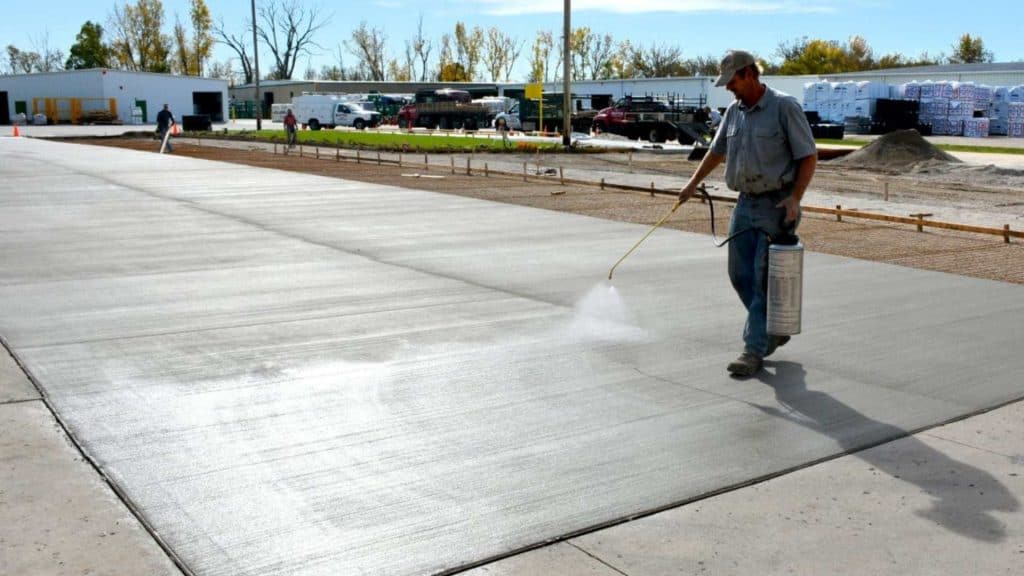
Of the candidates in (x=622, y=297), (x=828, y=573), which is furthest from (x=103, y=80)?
(x=828, y=573)

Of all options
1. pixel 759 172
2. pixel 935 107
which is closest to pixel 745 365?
pixel 759 172

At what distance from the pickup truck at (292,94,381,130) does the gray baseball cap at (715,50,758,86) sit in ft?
185

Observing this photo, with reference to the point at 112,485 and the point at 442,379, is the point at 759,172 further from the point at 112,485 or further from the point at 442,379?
the point at 112,485

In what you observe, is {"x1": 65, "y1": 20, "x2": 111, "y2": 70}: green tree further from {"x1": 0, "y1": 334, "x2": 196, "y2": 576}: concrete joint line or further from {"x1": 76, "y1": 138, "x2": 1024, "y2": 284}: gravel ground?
{"x1": 0, "y1": 334, "x2": 196, "y2": 576}: concrete joint line

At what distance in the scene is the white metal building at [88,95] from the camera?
3103 inches

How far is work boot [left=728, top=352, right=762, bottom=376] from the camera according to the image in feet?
21.5

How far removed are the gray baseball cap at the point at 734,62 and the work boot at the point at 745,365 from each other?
5.47ft

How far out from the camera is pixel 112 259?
11.2 metres

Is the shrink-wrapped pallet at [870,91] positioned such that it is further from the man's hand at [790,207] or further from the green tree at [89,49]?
the green tree at [89,49]

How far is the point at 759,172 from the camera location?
21.4ft

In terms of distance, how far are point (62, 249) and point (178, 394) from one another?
661 cm

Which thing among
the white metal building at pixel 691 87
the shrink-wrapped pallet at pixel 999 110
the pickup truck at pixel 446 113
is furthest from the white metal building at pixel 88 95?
the shrink-wrapped pallet at pixel 999 110

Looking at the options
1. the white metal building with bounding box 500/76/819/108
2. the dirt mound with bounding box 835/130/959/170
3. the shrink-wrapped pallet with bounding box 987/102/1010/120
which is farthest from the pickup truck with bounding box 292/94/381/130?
the dirt mound with bounding box 835/130/959/170

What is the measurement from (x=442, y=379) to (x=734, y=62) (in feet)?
8.48
